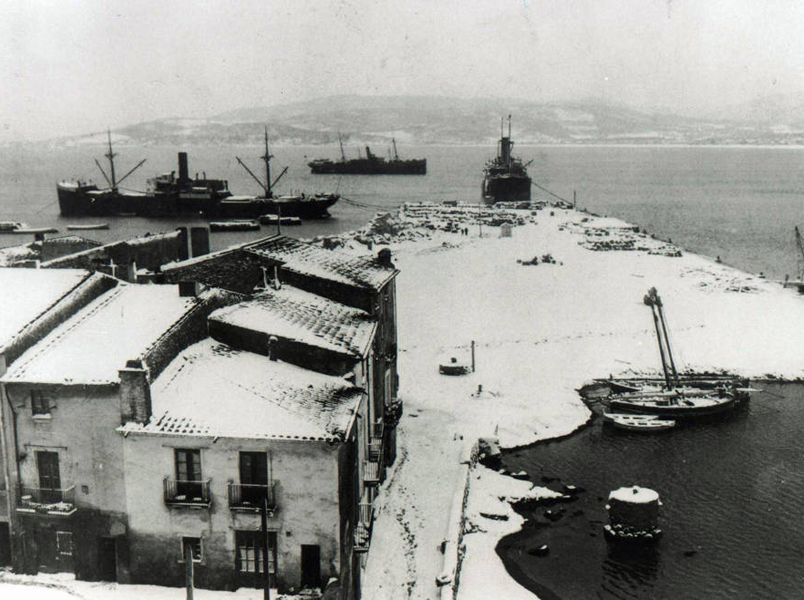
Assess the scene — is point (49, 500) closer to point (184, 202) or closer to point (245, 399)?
point (245, 399)

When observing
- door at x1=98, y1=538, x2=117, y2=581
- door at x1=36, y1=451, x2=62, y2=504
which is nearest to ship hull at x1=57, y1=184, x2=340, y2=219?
door at x1=36, y1=451, x2=62, y2=504

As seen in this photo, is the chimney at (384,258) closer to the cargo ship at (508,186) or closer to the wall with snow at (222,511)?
the wall with snow at (222,511)

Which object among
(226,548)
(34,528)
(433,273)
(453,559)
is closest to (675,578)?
(453,559)

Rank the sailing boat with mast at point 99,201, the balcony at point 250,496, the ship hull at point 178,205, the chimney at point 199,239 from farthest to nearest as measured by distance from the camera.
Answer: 1. the sailing boat with mast at point 99,201
2. the ship hull at point 178,205
3. the chimney at point 199,239
4. the balcony at point 250,496

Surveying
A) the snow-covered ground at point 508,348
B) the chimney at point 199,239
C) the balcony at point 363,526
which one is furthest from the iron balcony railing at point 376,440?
the chimney at point 199,239

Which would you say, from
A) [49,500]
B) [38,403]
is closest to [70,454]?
[49,500]

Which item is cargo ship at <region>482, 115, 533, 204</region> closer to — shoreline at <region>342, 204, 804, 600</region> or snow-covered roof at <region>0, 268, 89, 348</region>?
shoreline at <region>342, 204, 804, 600</region>
